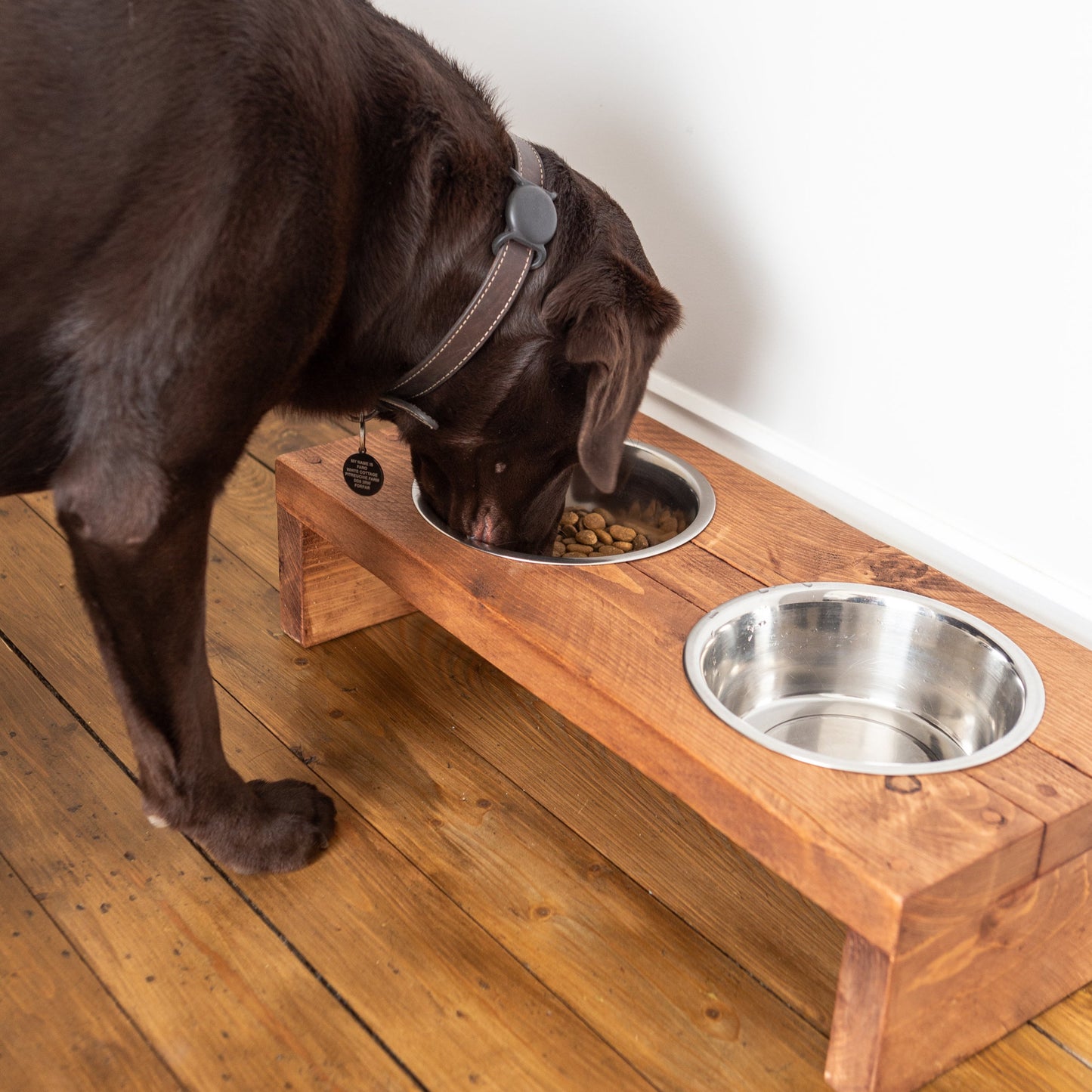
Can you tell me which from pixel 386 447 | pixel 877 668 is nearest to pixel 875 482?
pixel 877 668

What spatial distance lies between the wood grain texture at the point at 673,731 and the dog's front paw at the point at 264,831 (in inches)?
11.2

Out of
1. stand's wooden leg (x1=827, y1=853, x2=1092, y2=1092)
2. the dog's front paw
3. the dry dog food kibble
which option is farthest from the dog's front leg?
stand's wooden leg (x1=827, y1=853, x2=1092, y2=1092)

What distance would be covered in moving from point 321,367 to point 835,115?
84 cm

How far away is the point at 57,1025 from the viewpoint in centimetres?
122

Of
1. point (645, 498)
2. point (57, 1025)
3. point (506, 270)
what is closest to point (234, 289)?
point (506, 270)

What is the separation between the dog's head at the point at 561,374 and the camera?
1.36 meters

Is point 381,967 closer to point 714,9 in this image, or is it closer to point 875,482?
point 875,482

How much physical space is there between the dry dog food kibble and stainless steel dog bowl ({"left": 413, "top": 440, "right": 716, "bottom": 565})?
14mm

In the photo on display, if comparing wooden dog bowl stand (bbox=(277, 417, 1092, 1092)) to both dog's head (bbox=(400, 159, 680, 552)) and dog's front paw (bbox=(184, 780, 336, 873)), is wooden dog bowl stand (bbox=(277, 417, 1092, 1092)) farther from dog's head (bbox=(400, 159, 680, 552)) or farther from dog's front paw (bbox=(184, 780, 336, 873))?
dog's front paw (bbox=(184, 780, 336, 873))

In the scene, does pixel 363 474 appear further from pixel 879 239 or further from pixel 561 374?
pixel 879 239

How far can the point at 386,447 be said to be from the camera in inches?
72.9

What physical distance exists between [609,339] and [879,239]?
23.4 inches

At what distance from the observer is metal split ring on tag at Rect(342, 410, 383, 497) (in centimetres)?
164

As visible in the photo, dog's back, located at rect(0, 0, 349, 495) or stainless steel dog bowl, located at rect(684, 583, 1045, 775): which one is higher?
dog's back, located at rect(0, 0, 349, 495)
